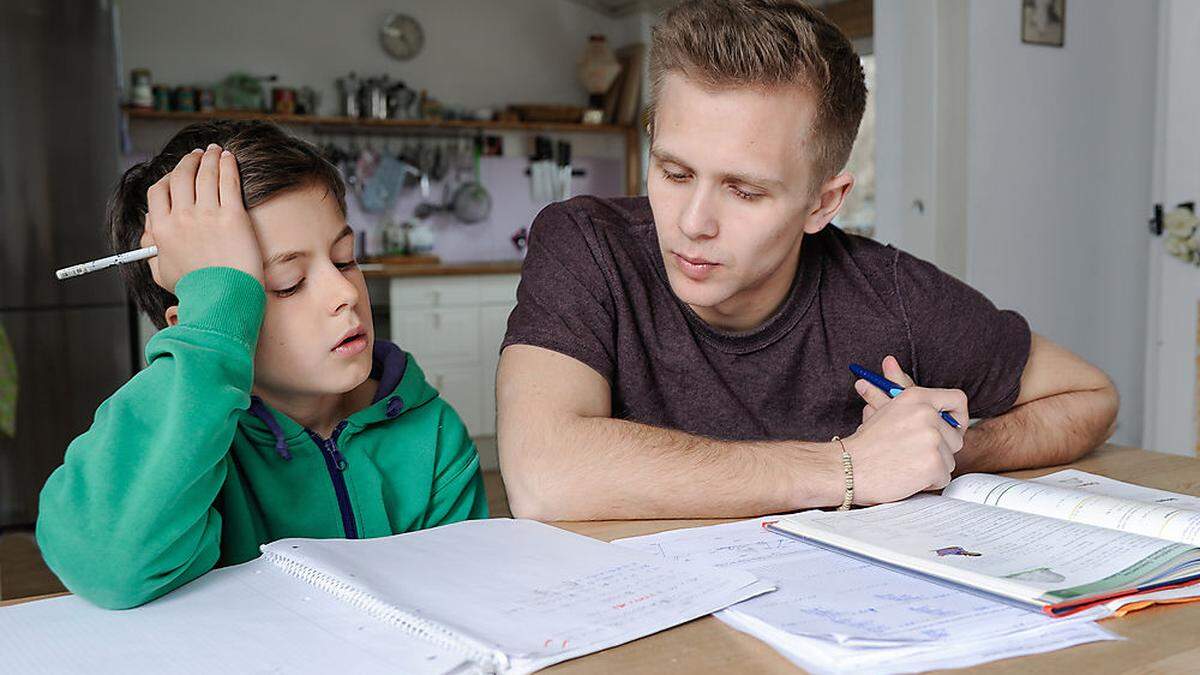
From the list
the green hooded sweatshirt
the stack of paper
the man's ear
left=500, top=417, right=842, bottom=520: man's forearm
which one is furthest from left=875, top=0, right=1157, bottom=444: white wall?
the stack of paper

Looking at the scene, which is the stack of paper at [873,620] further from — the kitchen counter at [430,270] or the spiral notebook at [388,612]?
the kitchen counter at [430,270]

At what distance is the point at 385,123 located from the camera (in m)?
5.13

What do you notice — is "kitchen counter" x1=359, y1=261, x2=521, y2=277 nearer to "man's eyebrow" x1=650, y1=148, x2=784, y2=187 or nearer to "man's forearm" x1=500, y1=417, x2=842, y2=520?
"man's eyebrow" x1=650, y1=148, x2=784, y2=187

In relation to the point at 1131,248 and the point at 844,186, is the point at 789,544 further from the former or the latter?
the point at 1131,248

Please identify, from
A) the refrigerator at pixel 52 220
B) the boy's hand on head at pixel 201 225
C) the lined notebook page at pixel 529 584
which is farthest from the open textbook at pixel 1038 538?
the refrigerator at pixel 52 220

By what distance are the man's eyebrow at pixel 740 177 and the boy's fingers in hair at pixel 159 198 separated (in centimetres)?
56

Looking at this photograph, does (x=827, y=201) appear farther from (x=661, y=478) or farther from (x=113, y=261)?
(x=113, y=261)

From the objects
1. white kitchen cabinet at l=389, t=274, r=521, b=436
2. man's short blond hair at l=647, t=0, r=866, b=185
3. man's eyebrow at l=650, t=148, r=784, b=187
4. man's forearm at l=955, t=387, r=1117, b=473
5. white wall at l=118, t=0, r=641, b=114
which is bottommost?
white kitchen cabinet at l=389, t=274, r=521, b=436

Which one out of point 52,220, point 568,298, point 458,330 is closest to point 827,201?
point 568,298

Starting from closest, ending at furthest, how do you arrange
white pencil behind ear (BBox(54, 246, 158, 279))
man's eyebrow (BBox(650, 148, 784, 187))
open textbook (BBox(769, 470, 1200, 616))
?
open textbook (BBox(769, 470, 1200, 616)) < white pencil behind ear (BBox(54, 246, 158, 279)) < man's eyebrow (BBox(650, 148, 784, 187))

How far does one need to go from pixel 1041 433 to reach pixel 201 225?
3.48 ft

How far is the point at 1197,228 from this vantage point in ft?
10.0

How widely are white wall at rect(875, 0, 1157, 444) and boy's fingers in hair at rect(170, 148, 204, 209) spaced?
8.98ft

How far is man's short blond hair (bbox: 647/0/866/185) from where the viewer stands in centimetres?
129
